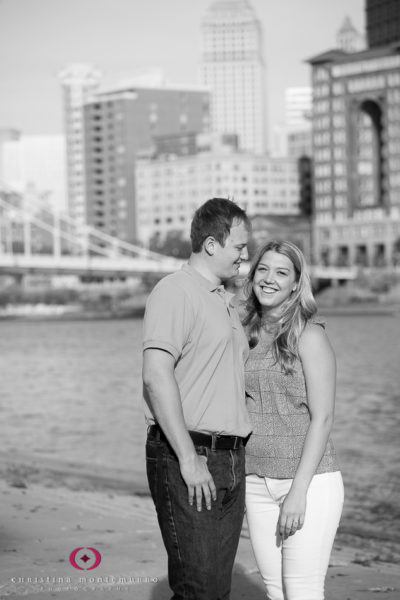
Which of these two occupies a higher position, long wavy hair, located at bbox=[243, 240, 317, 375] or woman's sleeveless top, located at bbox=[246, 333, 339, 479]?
long wavy hair, located at bbox=[243, 240, 317, 375]

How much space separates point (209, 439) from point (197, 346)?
299mm

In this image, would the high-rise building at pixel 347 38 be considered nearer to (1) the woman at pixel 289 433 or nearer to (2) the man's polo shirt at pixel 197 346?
(1) the woman at pixel 289 433

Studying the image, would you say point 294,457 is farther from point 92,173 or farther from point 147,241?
point 92,173

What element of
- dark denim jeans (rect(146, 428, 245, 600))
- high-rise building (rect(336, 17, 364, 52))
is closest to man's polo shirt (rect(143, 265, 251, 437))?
dark denim jeans (rect(146, 428, 245, 600))

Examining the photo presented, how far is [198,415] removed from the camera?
12.6 ft

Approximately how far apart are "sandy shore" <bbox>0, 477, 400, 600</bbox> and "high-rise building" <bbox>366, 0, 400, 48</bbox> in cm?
14883

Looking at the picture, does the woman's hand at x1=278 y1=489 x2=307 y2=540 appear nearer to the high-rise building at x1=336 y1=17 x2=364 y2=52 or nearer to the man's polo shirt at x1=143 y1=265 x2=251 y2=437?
the man's polo shirt at x1=143 y1=265 x2=251 y2=437

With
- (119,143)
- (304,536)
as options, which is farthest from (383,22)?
(304,536)

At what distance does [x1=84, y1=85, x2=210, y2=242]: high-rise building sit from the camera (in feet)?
486

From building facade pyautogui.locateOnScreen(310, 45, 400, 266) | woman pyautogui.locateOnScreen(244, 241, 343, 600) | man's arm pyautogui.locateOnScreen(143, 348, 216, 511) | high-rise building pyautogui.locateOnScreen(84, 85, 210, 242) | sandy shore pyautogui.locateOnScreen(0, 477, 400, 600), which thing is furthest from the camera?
high-rise building pyautogui.locateOnScreen(84, 85, 210, 242)

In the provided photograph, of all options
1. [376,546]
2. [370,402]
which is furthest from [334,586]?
[370,402]

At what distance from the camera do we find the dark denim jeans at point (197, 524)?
3787 mm

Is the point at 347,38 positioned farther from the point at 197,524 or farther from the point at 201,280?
the point at 197,524

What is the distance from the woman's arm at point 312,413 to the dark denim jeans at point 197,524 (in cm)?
19
